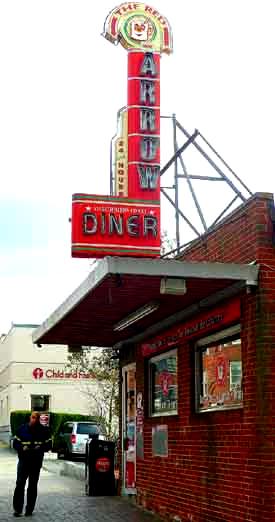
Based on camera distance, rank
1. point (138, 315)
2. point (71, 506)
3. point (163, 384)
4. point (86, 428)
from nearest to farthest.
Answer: point (138, 315), point (163, 384), point (71, 506), point (86, 428)

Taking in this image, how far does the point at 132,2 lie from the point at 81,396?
92.7 feet

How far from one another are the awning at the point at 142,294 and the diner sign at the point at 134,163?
1.23 metres

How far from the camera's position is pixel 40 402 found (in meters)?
41.5

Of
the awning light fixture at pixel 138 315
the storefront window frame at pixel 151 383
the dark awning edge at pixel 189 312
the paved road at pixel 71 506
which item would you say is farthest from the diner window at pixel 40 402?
the awning light fixture at pixel 138 315

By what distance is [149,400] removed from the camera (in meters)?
14.4

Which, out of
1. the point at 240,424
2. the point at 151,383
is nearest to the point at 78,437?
the point at 151,383

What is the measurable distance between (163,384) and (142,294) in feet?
11.6

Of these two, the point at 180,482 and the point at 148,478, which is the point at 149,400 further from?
the point at 180,482

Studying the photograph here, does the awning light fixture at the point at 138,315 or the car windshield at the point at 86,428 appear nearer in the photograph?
the awning light fixture at the point at 138,315

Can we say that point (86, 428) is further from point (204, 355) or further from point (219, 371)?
point (219, 371)

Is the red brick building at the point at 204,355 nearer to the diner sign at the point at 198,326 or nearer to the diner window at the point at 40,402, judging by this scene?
the diner sign at the point at 198,326

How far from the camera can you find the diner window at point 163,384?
12828 mm

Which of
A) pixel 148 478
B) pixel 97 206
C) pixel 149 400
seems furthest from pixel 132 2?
pixel 148 478

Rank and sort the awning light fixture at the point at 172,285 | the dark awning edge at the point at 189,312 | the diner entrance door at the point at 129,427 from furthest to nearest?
the diner entrance door at the point at 129,427 → the dark awning edge at the point at 189,312 → the awning light fixture at the point at 172,285
